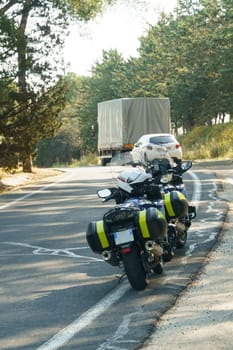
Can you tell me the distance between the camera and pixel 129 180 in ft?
32.2

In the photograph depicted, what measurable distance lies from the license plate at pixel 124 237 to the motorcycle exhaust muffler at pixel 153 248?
184 mm

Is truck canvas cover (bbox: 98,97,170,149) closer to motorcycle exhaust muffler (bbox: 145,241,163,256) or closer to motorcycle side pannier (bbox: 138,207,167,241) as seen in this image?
motorcycle exhaust muffler (bbox: 145,241,163,256)

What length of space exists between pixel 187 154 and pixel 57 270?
4394 cm

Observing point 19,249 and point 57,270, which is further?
point 19,249

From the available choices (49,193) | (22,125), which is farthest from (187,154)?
(49,193)

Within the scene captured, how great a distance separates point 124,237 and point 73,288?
0.86 meters

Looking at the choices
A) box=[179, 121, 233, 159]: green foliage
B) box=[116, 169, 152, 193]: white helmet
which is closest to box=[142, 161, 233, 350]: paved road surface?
box=[116, 169, 152, 193]: white helmet

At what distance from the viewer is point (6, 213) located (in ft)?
60.7

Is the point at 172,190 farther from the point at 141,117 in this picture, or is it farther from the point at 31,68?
the point at 141,117

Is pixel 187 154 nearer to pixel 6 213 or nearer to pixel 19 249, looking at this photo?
pixel 6 213

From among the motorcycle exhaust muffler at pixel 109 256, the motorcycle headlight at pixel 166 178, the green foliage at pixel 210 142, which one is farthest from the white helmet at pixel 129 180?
the green foliage at pixel 210 142

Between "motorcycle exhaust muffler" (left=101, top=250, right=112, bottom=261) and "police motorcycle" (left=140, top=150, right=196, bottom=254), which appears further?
"police motorcycle" (left=140, top=150, right=196, bottom=254)

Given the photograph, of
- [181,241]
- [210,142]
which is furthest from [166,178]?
[210,142]

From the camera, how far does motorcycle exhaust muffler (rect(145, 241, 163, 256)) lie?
9.05 m
